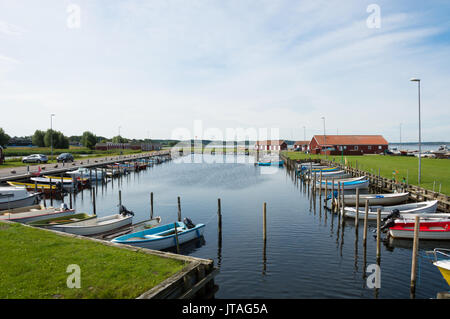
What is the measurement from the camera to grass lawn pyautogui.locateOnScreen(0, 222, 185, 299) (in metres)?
9.65

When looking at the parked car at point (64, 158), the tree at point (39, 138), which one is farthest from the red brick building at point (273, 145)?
the tree at point (39, 138)

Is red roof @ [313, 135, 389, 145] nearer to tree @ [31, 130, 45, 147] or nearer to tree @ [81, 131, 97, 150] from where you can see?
tree @ [81, 131, 97, 150]

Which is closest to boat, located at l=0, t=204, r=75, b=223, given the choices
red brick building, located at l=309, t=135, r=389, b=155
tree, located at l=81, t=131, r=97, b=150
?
red brick building, located at l=309, t=135, r=389, b=155

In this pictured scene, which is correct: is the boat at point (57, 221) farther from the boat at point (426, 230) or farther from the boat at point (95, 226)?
the boat at point (426, 230)

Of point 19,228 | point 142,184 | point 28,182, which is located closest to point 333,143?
point 142,184

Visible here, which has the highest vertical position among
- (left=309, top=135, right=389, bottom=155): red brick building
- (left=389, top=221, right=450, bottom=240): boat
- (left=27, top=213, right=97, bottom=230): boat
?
(left=309, top=135, right=389, bottom=155): red brick building

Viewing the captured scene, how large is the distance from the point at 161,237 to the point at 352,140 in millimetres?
89189

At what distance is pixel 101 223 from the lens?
22.4m

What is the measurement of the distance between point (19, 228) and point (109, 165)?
5340 cm

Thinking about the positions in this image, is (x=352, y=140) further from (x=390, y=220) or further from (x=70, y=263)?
(x=70, y=263)

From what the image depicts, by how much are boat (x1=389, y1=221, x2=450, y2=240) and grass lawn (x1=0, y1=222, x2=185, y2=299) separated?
17030 mm

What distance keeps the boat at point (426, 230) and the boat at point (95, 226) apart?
69.4 ft
